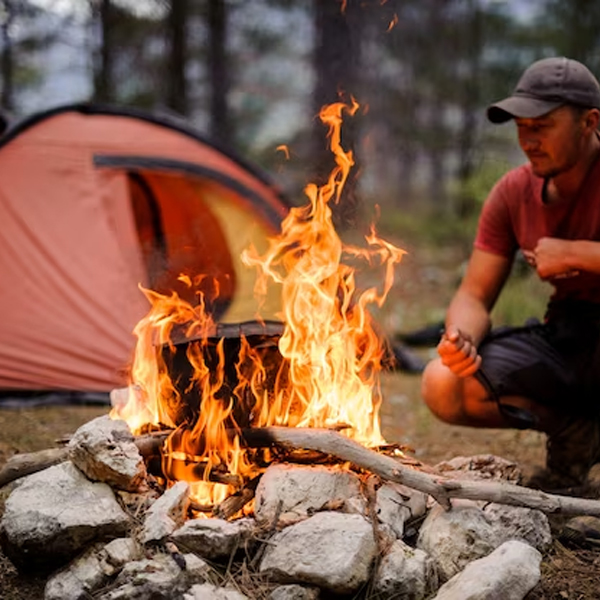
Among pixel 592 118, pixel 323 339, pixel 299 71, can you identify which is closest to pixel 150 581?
pixel 323 339

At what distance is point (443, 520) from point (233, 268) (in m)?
3.80

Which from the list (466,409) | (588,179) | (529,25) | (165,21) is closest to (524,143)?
(588,179)

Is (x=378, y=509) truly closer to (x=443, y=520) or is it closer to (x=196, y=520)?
(x=443, y=520)

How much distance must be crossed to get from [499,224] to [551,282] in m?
0.37

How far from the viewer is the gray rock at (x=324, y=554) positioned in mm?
2615

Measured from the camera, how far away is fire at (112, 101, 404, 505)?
10.4 ft

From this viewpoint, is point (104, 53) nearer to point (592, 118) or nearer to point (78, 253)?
point (78, 253)

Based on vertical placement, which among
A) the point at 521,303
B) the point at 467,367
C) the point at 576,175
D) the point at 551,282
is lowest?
the point at 521,303

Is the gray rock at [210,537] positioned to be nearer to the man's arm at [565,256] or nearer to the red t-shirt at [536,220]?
the man's arm at [565,256]

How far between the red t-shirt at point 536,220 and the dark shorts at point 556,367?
0.51 feet

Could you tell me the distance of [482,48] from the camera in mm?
13977

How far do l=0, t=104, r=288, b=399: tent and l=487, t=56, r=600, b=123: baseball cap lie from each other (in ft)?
7.40

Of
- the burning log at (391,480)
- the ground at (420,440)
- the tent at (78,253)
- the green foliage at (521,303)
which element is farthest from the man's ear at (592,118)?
the green foliage at (521,303)

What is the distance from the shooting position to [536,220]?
13.1 feet
